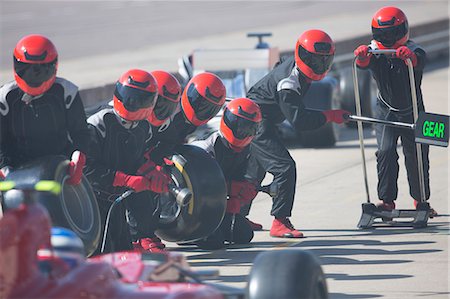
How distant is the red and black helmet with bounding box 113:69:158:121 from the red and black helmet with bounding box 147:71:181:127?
641 millimetres

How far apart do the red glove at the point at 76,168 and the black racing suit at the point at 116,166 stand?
1.02 metres

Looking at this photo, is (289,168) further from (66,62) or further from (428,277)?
(66,62)

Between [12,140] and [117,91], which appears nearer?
[12,140]

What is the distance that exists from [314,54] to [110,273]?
540 cm

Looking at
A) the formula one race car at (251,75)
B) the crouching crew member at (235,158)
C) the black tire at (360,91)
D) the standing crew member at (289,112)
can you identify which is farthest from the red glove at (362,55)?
the black tire at (360,91)

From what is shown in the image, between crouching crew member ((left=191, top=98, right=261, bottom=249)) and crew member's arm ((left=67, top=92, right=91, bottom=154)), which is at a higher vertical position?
crew member's arm ((left=67, top=92, right=91, bottom=154))

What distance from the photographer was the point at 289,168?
11273 mm

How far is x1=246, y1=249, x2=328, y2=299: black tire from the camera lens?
650cm

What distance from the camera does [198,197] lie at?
10.2 m

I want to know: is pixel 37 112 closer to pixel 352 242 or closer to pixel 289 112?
pixel 289 112

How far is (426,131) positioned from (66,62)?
59.3ft

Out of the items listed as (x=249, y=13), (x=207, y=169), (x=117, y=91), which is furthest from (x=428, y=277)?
(x=249, y=13)

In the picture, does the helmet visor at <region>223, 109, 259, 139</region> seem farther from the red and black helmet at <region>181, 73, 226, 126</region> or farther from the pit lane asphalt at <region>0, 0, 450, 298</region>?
the pit lane asphalt at <region>0, 0, 450, 298</region>

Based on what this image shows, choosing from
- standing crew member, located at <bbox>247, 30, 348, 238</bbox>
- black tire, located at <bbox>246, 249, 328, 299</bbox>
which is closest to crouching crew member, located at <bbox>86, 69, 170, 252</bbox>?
standing crew member, located at <bbox>247, 30, 348, 238</bbox>
